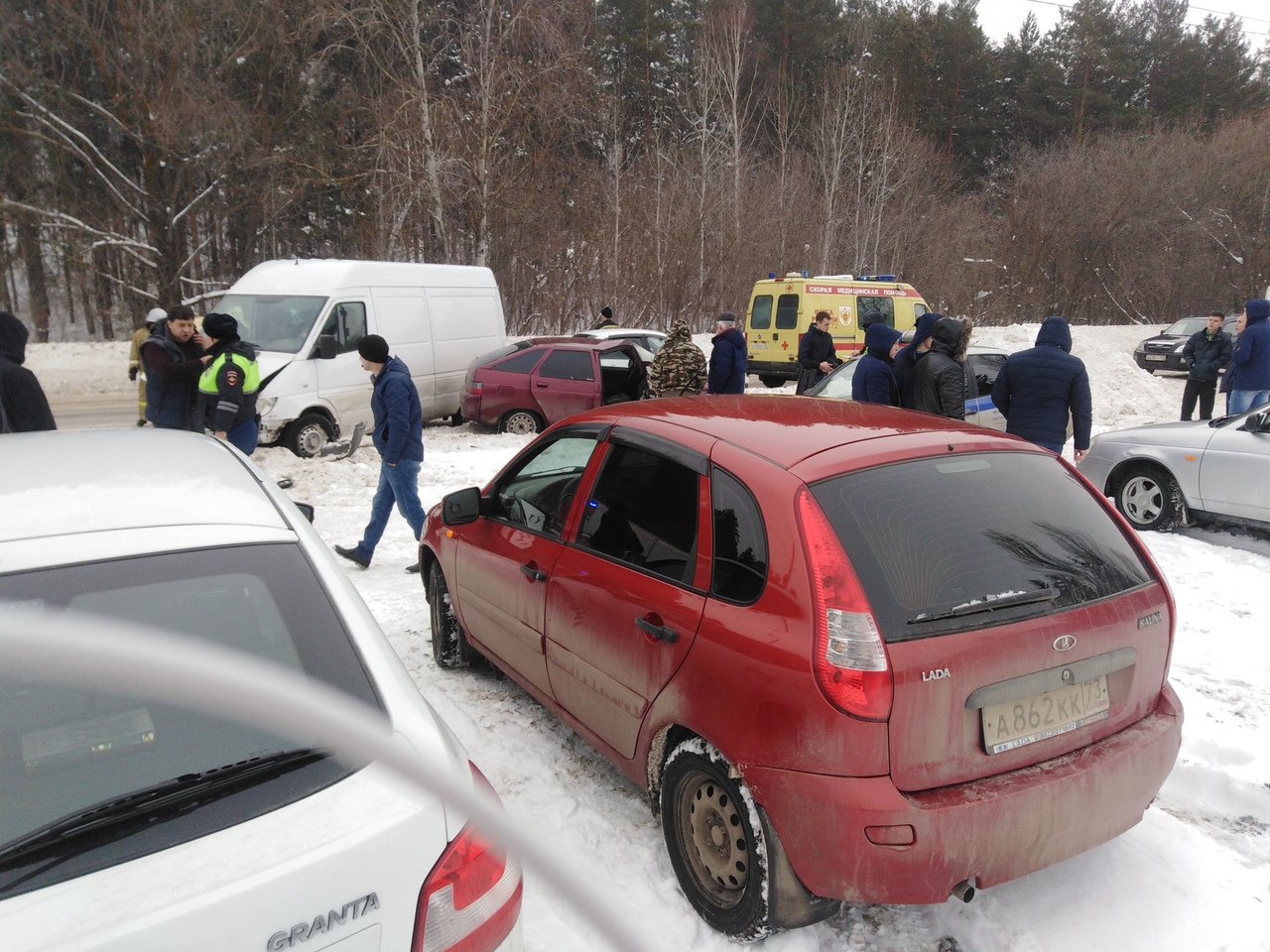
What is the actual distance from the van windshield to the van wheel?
89 centimetres

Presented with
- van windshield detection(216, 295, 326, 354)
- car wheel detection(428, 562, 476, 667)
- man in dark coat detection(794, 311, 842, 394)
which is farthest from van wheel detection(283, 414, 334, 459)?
car wheel detection(428, 562, 476, 667)

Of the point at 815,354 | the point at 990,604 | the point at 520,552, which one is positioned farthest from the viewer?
the point at 815,354

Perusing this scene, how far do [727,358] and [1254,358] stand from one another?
6394 mm

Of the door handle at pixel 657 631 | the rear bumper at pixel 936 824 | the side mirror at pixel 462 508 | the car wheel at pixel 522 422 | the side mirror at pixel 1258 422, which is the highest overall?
the side mirror at pixel 462 508

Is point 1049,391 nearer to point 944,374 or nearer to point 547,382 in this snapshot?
point 944,374

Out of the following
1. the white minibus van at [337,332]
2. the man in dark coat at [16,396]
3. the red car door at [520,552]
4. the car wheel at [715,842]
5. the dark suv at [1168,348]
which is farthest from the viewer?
the dark suv at [1168,348]

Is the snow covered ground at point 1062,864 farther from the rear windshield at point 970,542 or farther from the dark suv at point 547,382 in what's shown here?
the dark suv at point 547,382

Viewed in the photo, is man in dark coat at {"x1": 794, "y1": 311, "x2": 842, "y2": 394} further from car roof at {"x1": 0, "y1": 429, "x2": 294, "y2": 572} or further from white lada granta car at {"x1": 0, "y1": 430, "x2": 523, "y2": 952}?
white lada granta car at {"x1": 0, "y1": 430, "x2": 523, "y2": 952}

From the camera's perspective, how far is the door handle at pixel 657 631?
→ 9.25ft

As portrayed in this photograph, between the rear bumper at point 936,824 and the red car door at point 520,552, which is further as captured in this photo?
the red car door at point 520,552

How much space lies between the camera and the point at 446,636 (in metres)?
4.87

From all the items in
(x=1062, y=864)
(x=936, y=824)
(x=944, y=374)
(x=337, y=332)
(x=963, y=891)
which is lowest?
(x=1062, y=864)

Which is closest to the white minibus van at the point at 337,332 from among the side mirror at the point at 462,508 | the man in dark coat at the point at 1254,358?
the side mirror at the point at 462,508

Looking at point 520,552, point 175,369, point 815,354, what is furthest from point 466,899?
point 815,354
